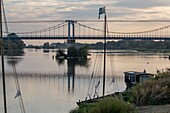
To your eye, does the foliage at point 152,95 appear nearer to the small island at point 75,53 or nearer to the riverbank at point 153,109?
the riverbank at point 153,109

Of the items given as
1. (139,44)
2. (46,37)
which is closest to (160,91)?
(46,37)

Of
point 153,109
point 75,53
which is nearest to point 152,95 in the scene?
point 153,109

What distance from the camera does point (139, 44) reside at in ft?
416

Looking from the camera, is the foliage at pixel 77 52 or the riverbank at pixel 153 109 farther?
the foliage at pixel 77 52

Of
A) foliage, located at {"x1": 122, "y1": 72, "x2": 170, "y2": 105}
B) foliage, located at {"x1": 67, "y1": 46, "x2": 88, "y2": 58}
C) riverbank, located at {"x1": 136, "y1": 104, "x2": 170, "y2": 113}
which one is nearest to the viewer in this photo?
riverbank, located at {"x1": 136, "y1": 104, "x2": 170, "y2": 113}

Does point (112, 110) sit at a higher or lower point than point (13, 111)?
higher

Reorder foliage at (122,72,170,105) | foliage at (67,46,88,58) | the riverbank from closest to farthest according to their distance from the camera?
the riverbank → foliage at (122,72,170,105) → foliage at (67,46,88,58)

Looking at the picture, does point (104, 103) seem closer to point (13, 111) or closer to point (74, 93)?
point (13, 111)

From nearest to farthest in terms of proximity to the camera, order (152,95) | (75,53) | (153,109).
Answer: (153,109)
(152,95)
(75,53)

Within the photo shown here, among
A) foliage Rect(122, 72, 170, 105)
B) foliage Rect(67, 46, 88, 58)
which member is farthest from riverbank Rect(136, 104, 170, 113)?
foliage Rect(67, 46, 88, 58)

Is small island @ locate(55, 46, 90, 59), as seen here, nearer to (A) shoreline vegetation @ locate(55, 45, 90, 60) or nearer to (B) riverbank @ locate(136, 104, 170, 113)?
(A) shoreline vegetation @ locate(55, 45, 90, 60)

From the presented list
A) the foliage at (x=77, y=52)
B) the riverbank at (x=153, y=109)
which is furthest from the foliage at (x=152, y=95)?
the foliage at (x=77, y=52)

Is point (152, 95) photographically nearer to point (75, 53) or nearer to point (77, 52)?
point (75, 53)

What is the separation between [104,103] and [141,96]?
3201 millimetres
